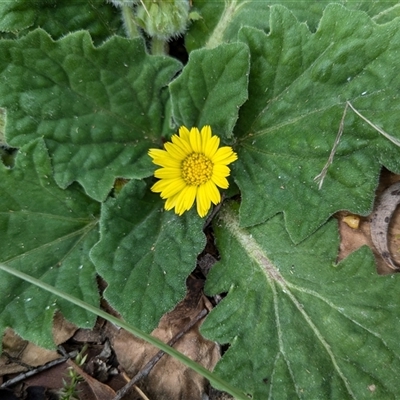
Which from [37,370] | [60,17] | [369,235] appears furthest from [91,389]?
[60,17]

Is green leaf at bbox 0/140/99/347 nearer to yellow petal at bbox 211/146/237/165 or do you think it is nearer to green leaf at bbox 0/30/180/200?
green leaf at bbox 0/30/180/200

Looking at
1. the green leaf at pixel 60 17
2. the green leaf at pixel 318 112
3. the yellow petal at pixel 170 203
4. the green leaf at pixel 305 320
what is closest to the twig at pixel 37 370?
the green leaf at pixel 305 320

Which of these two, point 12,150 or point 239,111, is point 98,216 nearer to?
→ point 12,150

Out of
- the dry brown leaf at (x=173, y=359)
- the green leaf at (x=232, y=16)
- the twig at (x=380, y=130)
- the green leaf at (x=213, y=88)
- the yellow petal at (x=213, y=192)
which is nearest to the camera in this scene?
the twig at (x=380, y=130)

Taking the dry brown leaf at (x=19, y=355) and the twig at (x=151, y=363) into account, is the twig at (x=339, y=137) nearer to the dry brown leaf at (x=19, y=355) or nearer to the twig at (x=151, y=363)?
the twig at (x=151, y=363)

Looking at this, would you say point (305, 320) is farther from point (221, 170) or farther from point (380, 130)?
point (380, 130)

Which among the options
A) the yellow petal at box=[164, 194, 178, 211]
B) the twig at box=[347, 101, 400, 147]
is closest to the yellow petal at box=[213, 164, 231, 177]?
the yellow petal at box=[164, 194, 178, 211]
